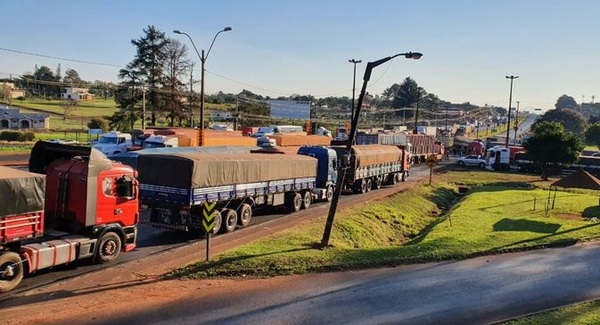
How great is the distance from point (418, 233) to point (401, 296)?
15396 mm

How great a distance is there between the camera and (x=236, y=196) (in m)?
21.6

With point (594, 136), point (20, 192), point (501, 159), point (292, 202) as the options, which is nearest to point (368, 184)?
point (292, 202)

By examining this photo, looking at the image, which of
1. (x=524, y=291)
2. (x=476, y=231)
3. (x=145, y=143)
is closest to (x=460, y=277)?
(x=524, y=291)

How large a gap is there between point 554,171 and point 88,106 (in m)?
126

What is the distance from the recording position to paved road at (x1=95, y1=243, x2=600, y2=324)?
1130cm

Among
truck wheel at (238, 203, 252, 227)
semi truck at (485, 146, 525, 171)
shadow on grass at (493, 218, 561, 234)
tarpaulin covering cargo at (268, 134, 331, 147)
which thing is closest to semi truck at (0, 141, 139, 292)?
truck wheel at (238, 203, 252, 227)

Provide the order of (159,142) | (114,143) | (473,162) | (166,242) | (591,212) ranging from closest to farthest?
1. (166,242)
2. (591,212)
3. (159,142)
4. (114,143)
5. (473,162)

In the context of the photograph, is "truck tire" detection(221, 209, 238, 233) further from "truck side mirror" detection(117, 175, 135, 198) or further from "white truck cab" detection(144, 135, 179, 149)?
"white truck cab" detection(144, 135, 179, 149)

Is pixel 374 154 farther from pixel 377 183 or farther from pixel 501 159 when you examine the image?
pixel 501 159

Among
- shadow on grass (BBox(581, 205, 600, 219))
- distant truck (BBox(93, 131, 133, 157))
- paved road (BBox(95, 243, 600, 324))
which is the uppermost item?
distant truck (BBox(93, 131, 133, 157))

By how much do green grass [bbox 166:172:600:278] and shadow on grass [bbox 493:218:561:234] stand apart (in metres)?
0.04

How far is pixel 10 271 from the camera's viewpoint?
1245cm

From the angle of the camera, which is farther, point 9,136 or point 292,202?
point 9,136

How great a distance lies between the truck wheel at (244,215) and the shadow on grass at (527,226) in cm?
1099
